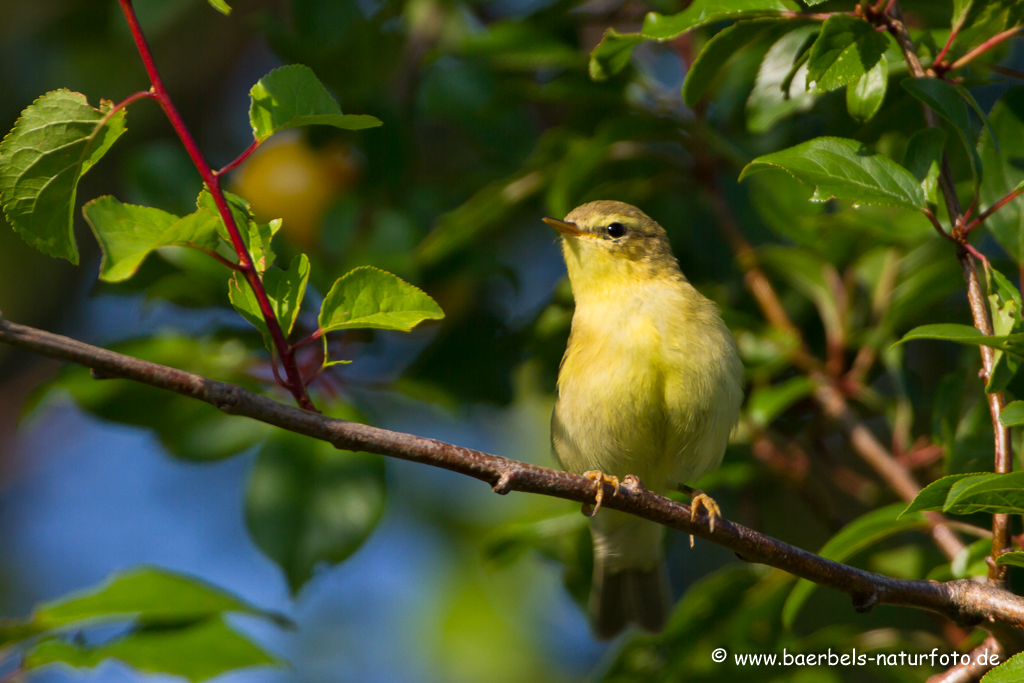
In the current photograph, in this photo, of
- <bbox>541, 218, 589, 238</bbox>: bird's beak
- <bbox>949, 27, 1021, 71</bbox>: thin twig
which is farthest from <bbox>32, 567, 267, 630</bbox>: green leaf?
<bbox>949, 27, 1021, 71</bbox>: thin twig

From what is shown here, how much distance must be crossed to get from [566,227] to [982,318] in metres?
1.90

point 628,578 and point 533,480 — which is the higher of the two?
point 533,480

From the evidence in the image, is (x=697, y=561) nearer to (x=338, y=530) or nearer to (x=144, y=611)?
(x=338, y=530)

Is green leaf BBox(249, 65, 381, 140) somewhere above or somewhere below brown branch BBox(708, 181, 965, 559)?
above

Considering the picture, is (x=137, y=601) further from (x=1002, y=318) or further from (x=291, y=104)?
(x=1002, y=318)

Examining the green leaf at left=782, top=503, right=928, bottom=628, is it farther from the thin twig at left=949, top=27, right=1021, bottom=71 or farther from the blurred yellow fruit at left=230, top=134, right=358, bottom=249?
the blurred yellow fruit at left=230, top=134, right=358, bottom=249

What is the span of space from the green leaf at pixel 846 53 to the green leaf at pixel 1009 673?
1385mm

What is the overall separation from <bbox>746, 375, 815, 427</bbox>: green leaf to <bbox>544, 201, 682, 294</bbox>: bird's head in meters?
0.62

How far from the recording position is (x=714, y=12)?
2270 mm

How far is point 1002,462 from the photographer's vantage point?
2129 mm

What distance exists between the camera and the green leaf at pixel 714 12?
2271mm

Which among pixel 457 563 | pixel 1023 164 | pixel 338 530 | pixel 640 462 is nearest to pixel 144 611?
pixel 338 530

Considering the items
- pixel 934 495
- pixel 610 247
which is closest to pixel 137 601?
pixel 610 247

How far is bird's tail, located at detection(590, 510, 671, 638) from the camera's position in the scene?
3.96m
